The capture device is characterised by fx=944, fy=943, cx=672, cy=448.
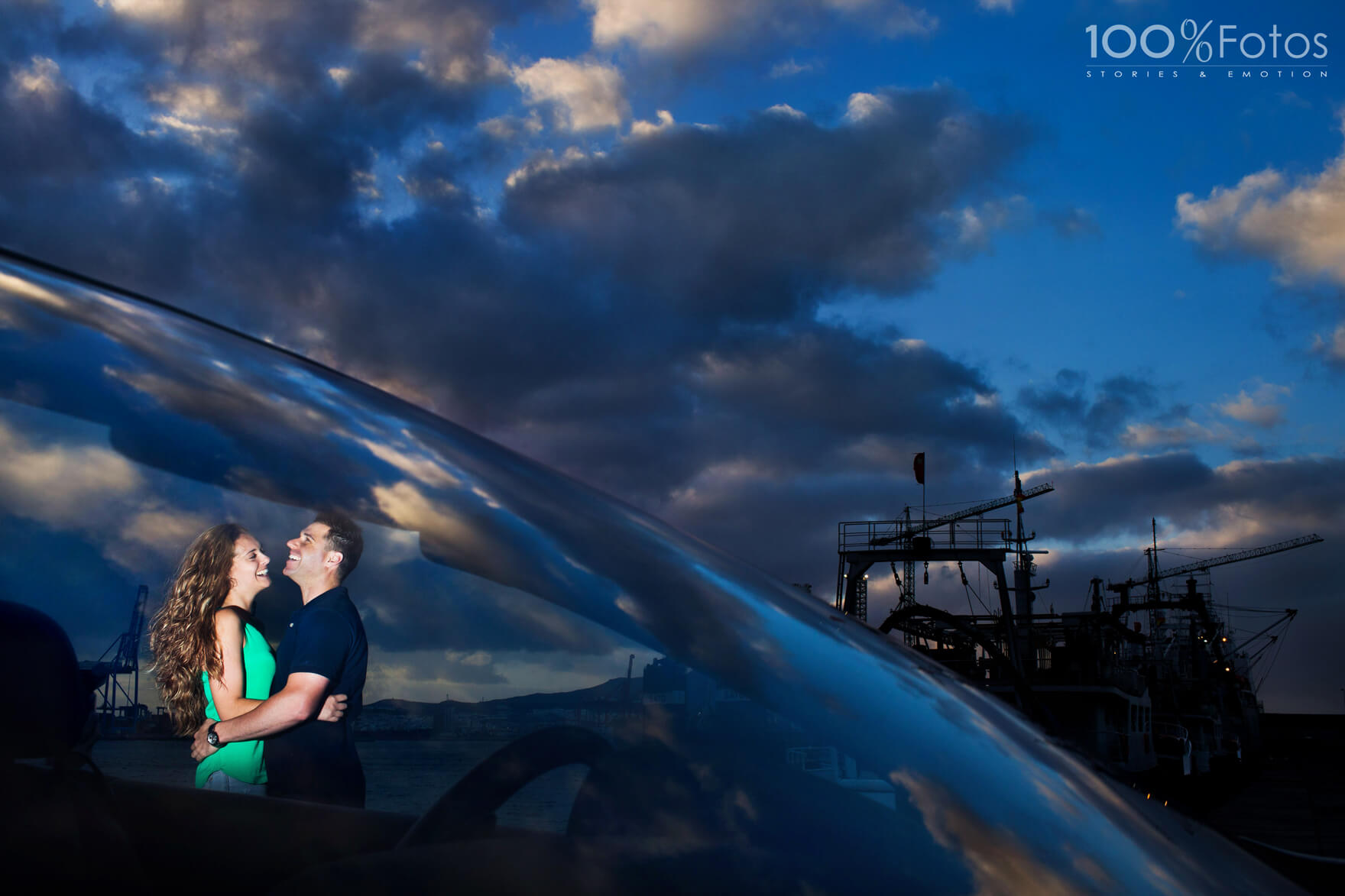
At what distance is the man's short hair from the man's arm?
15 centimetres

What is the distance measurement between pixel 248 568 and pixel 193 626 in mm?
95

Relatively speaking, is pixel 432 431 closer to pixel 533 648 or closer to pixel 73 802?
pixel 533 648

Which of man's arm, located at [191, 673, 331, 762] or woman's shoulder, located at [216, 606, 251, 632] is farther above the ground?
woman's shoulder, located at [216, 606, 251, 632]

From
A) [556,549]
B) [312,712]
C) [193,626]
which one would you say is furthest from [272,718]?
[556,549]

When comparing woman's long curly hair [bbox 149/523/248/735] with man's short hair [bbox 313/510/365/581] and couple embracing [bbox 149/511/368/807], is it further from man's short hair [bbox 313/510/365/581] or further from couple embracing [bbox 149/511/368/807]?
man's short hair [bbox 313/510/365/581]

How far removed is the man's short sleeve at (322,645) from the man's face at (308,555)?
54mm

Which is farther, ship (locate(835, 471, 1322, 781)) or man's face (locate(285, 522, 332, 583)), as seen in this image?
ship (locate(835, 471, 1322, 781))

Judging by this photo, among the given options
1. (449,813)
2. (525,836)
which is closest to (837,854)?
(525,836)

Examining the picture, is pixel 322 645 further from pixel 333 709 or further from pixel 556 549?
pixel 556 549

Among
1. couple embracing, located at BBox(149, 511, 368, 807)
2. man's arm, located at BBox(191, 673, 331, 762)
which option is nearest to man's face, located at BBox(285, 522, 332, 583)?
couple embracing, located at BBox(149, 511, 368, 807)

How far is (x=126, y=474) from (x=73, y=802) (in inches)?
16.5

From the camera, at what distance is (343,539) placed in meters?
1.26

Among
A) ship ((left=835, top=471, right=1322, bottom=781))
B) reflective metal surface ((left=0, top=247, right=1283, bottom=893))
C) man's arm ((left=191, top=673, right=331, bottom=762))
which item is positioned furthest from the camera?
ship ((left=835, top=471, right=1322, bottom=781))

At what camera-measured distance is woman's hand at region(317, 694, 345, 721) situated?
1147 mm
